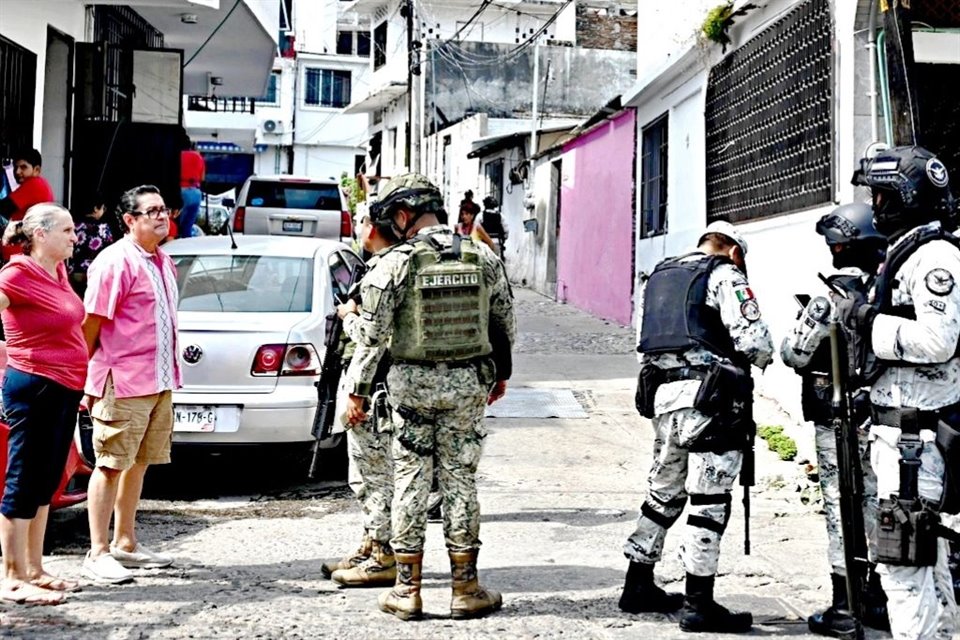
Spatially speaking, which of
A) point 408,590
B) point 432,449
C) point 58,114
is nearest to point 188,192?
point 58,114

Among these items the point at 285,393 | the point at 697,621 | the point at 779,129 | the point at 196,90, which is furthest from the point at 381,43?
the point at 697,621

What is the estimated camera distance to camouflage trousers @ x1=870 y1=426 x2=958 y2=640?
393 cm

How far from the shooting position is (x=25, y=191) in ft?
31.1

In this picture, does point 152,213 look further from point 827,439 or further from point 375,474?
point 827,439

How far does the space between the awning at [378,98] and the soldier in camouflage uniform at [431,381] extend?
3409 cm

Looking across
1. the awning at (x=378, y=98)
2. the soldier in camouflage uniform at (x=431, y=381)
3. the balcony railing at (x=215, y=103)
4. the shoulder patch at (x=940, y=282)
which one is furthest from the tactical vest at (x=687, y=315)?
the awning at (x=378, y=98)

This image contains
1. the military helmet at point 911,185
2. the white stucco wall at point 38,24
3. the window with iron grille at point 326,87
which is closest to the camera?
the military helmet at point 911,185

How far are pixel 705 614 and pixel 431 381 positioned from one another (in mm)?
1464

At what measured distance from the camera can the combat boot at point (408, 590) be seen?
5.02 meters

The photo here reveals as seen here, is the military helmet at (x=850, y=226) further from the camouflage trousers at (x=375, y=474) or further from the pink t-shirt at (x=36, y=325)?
the pink t-shirt at (x=36, y=325)

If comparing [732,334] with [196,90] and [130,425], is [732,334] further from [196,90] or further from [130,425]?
[196,90]

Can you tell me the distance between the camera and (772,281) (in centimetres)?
1020

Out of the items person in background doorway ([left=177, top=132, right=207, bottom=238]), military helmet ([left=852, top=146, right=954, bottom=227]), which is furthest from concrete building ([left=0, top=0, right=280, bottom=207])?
military helmet ([left=852, top=146, right=954, bottom=227])

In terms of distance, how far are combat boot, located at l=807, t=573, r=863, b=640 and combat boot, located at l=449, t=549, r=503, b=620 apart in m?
1.36
